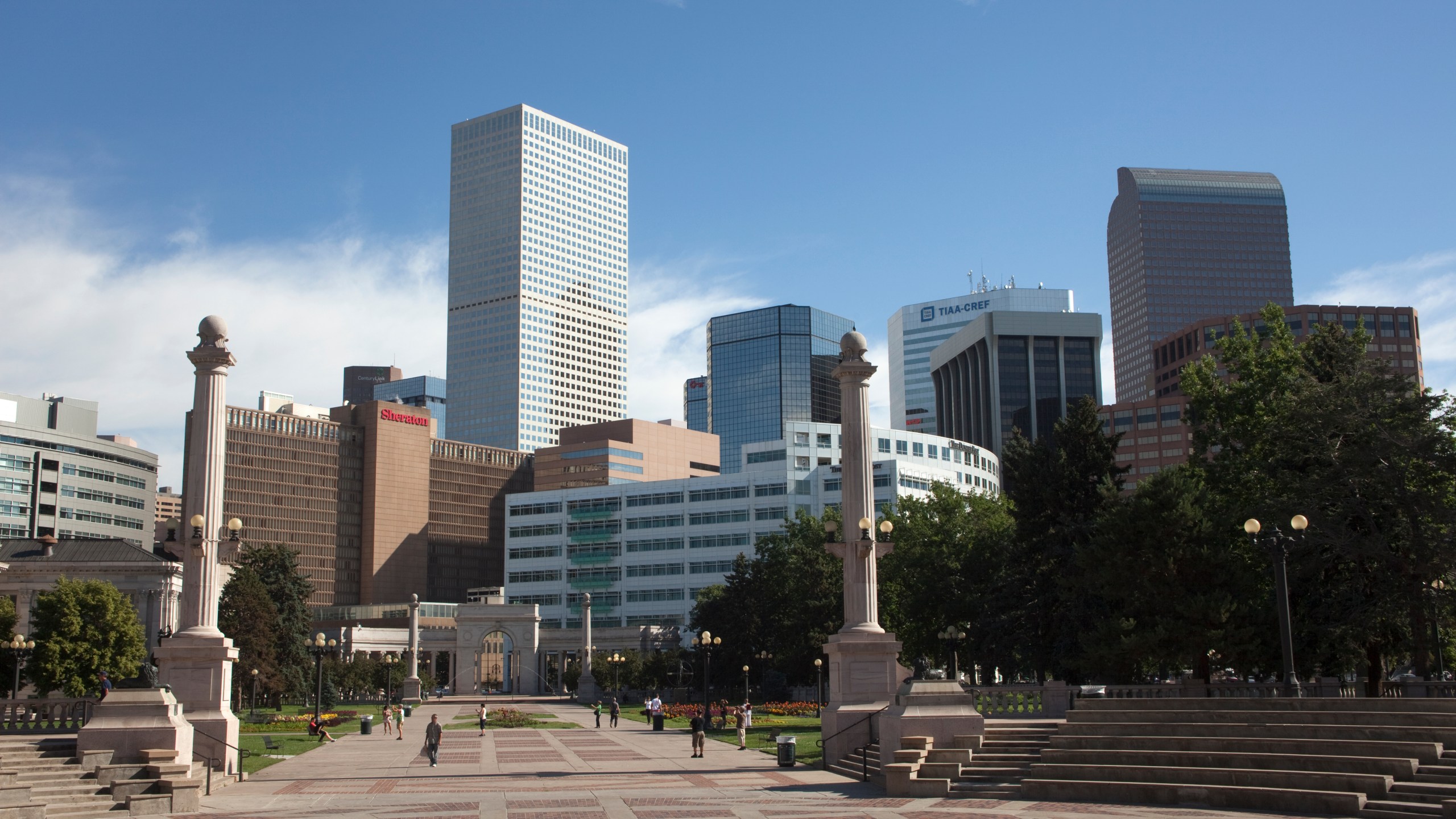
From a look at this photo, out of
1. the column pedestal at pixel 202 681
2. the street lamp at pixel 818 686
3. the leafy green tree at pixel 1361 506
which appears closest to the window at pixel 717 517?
the street lamp at pixel 818 686

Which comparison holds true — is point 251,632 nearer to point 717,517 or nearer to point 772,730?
point 772,730

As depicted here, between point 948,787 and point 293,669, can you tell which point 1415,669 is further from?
point 293,669

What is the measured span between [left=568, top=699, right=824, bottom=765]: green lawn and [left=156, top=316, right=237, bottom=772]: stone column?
55.3ft

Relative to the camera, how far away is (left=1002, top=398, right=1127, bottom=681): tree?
51.8 metres

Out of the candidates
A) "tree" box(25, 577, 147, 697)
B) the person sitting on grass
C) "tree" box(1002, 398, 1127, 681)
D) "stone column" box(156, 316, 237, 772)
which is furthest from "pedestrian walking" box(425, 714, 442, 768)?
"tree" box(25, 577, 147, 697)

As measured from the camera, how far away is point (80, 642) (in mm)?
67000

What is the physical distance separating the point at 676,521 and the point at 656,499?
3718 mm

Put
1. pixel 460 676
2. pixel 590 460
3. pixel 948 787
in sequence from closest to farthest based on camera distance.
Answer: pixel 948 787, pixel 460 676, pixel 590 460

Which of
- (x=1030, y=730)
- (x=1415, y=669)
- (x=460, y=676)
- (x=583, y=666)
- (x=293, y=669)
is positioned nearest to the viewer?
(x=1030, y=730)

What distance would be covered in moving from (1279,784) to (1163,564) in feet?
56.5

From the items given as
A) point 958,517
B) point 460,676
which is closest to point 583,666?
point 460,676

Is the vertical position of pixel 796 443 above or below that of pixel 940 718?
above

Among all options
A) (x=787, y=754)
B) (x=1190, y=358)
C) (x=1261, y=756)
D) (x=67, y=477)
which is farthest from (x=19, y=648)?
(x=1190, y=358)

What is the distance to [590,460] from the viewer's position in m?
197
